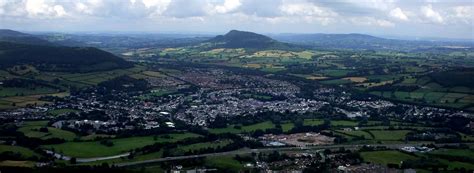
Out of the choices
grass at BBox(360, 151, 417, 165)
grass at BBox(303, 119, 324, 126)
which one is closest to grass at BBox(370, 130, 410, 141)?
grass at BBox(303, 119, 324, 126)

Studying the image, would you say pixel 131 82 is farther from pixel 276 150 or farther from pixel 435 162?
pixel 435 162

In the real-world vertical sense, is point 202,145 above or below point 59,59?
above

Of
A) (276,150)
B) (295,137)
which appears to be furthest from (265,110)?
(276,150)

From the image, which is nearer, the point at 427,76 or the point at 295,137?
the point at 295,137

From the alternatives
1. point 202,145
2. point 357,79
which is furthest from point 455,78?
point 202,145

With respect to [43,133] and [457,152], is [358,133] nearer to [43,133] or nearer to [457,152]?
[457,152]

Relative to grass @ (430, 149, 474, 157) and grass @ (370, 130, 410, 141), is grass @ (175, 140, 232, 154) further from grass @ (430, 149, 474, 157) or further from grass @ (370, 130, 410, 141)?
grass @ (430, 149, 474, 157)
